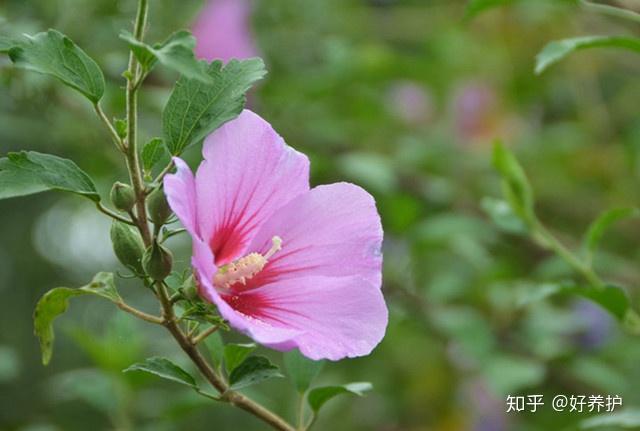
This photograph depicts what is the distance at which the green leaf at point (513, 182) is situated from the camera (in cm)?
105

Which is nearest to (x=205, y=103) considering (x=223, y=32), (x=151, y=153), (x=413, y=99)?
(x=151, y=153)

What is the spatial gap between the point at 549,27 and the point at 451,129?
0.32 m

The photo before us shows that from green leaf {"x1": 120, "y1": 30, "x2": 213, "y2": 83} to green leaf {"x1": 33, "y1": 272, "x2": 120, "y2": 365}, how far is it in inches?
6.1

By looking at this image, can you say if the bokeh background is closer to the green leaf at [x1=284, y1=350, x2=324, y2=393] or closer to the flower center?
the green leaf at [x1=284, y1=350, x2=324, y2=393]

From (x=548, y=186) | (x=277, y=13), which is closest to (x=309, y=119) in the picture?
(x=277, y=13)

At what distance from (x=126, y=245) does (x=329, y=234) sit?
0.49ft

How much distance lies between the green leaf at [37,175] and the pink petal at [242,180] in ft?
0.27

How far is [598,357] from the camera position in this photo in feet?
5.39

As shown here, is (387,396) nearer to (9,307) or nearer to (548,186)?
(548,186)

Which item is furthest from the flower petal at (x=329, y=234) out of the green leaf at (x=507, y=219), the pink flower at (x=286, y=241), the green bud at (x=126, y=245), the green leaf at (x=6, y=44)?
the green leaf at (x=507, y=219)

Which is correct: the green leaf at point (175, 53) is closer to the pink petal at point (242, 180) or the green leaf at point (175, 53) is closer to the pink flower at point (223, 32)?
the pink petal at point (242, 180)

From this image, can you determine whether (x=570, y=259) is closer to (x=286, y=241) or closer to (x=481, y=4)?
(x=481, y=4)

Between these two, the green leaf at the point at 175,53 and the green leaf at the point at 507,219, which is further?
the green leaf at the point at 507,219

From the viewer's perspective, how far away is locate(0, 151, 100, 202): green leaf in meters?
0.64
